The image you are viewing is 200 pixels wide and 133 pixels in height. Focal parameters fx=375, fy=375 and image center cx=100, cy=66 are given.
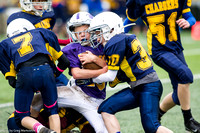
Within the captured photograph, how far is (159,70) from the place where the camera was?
7.75 m

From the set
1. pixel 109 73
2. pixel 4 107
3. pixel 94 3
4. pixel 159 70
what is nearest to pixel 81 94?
pixel 109 73

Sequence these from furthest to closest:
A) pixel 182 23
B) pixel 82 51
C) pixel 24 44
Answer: pixel 182 23, pixel 82 51, pixel 24 44

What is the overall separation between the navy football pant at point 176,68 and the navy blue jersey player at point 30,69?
3.80 feet

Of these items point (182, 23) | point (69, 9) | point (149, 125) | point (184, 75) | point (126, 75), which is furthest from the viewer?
point (69, 9)

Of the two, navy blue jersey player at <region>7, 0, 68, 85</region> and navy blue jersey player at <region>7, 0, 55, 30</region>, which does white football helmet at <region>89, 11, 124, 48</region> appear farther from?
navy blue jersey player at <region>7, 0, 55, 30</region>

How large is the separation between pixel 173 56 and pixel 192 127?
0.75 metres

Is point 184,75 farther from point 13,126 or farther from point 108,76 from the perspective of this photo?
point 13,126

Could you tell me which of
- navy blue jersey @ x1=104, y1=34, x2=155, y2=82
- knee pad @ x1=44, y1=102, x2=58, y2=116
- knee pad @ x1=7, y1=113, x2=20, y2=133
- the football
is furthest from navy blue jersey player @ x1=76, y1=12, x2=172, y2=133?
knee pad @ x1=7, y1=113, x2=20, y2=133

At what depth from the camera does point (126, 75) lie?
134 inches

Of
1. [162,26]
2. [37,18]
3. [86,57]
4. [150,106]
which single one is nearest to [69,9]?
[37,18]

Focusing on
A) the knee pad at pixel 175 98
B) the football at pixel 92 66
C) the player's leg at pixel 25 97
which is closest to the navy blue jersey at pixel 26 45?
the player's leg at pixel 25 97

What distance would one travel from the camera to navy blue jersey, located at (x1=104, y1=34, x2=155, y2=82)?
10.7 ft

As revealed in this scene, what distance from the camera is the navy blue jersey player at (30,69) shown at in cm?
328

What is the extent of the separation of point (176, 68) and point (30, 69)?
58.4 inches
